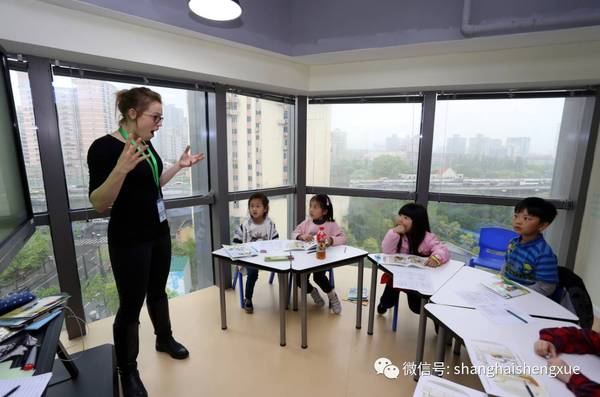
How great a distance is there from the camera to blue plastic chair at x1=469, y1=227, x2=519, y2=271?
9.49ft

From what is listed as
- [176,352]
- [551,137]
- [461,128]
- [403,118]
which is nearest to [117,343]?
[176,352]

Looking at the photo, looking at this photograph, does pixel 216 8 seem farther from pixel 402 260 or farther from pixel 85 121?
pixel 402 260

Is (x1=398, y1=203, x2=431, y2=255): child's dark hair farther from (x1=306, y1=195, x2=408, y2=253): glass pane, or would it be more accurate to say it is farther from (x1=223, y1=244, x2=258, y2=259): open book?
(x1=223, y1=244, x2=258, y2=259): open book

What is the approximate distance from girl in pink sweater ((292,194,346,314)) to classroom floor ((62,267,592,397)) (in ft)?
0.40

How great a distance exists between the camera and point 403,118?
347cm

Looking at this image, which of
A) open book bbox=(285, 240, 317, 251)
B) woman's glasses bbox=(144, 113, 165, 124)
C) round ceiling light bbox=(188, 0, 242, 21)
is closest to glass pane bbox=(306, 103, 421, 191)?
open book bbox=(285, 240, 317, 251)

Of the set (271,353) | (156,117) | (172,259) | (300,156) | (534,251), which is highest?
(156,117)

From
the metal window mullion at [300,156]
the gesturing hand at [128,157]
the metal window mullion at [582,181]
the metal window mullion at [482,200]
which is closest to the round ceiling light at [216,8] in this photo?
the gesturing hand at [128,157]

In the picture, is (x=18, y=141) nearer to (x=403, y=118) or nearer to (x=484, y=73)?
(x=403, y=118)

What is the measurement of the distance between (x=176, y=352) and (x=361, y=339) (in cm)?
148

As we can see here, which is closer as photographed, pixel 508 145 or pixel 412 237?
pixel 412 237

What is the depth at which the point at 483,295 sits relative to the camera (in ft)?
5.77

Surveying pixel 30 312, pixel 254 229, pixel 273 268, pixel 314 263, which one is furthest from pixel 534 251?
pixel 30 312

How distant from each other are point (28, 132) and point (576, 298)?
376 cm
